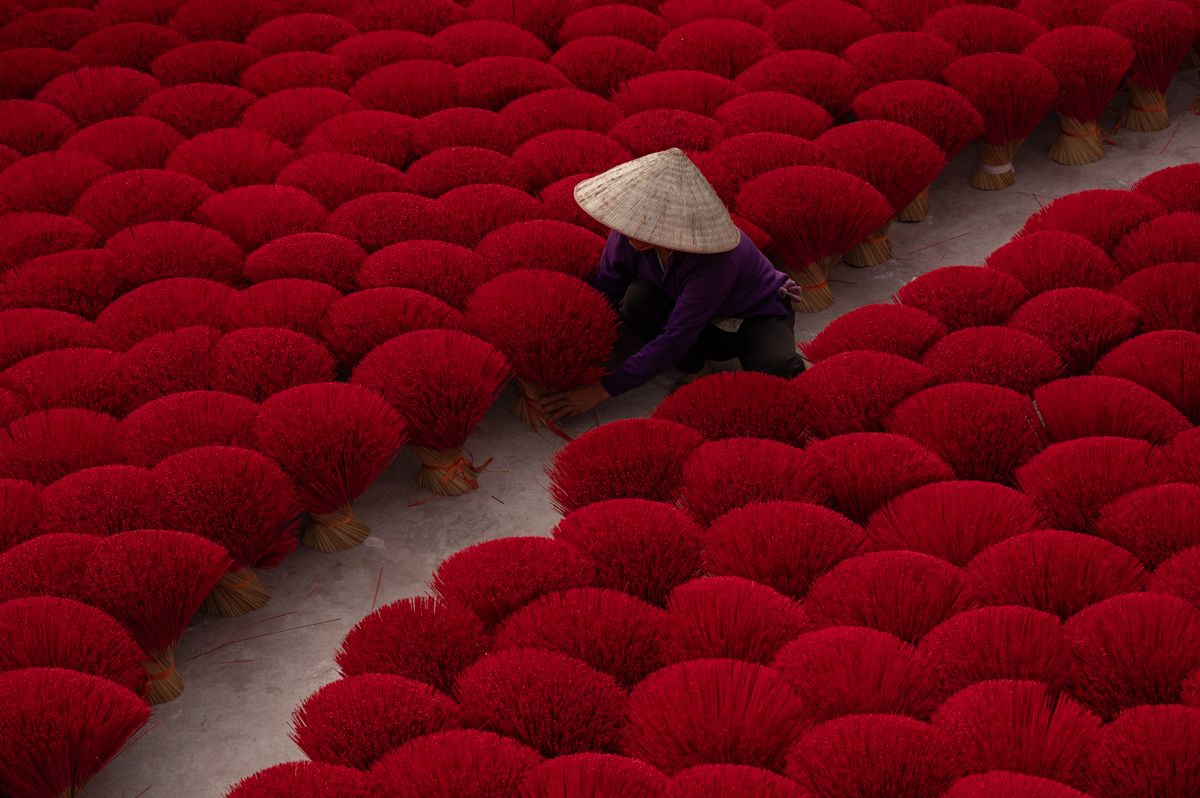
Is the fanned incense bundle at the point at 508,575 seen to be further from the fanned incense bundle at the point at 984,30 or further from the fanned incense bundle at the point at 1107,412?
the fanned incense bundle at the point at 984,30

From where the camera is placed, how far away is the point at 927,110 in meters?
2.12

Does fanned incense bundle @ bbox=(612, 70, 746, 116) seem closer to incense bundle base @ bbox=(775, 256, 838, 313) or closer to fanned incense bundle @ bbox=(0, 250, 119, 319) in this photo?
incense bundle base @ bbox=(775, 256, 838, 313)

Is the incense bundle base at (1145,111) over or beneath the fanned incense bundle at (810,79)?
beneath

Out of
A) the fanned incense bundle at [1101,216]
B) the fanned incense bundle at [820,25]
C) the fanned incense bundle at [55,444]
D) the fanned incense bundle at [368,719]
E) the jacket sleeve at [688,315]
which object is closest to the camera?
the fanned incense bundle at [368,719]

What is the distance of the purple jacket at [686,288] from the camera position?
1684 mm

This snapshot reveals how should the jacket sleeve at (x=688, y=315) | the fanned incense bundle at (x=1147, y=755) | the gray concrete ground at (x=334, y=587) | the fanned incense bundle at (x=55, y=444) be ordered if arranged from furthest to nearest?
the jacket sleeve at (x=688, y=315), the fanned incense bundle at (x=55, y=444), the gray concrete ground at (x=334, y=587), the fanned incense bundle at (x=1147, y=755)

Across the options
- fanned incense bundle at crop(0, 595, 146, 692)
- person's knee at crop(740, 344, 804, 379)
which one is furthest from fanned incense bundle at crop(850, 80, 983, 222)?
fanned incense bundle at crop(0, 595, 146, 692)

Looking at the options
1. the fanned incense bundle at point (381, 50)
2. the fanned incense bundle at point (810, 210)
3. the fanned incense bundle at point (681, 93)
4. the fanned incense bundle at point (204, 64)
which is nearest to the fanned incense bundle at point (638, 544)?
the fanned incense bundle at point (810, 210)

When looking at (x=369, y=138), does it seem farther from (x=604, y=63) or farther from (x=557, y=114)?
(x=604, y=63)

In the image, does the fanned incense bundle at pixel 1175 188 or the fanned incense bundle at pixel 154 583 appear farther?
the fanned incense bundle at pixel 1175 188

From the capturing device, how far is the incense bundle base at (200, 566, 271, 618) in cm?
147

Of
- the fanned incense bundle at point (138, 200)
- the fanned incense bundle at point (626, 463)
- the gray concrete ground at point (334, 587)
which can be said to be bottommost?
the gray concrete ground at point (334, 587)

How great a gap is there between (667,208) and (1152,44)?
1.39 m

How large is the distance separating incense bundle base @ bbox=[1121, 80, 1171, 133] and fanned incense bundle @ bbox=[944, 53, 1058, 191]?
35 cm
